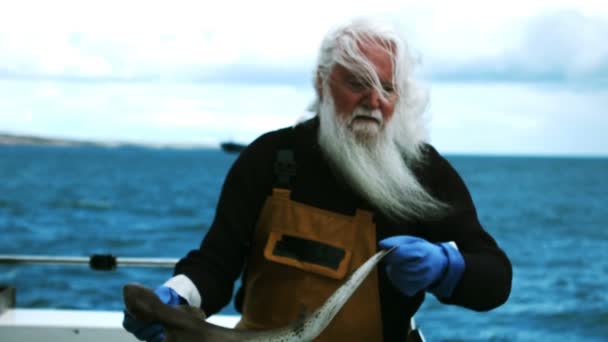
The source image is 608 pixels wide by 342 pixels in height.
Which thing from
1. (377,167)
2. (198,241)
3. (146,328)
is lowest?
(198,241)

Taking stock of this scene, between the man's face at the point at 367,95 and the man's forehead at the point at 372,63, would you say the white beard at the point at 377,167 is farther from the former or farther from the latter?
the man's forehead at the point at 372,63

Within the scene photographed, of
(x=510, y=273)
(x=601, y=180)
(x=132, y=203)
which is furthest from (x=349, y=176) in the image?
(x=601, y=180)

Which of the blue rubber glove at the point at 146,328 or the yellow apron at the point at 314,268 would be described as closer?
the blue rubber glove at the point at 146,328

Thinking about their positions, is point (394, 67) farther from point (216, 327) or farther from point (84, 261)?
point (84, 261)

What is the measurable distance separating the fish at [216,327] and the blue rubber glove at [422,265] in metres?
0.14

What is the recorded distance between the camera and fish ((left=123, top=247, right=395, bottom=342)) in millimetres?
2230

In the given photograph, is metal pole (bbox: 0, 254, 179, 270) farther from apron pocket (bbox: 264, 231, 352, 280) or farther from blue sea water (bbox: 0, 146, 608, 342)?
blue sea water (bbox: 0, 146, 608, 342)

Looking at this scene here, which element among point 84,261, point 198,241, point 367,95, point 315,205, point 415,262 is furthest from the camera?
point 198,241

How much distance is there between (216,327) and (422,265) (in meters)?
0.65

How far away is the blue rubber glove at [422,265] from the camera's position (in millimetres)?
2389

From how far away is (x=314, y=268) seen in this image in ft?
8.73

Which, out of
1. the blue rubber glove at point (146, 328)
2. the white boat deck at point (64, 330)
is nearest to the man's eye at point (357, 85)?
the blue rubber glove at point (146, 328)

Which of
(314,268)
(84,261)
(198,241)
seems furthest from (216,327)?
(198,241)

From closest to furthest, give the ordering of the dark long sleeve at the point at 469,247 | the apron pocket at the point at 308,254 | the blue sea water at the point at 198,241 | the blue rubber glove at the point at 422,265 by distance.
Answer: the blue rubber glove at the point at 422,265
the dark long sleeve at the point at 469,247
the apron pocket at the point at 308,254
the blue sea water at the point at 198,241
